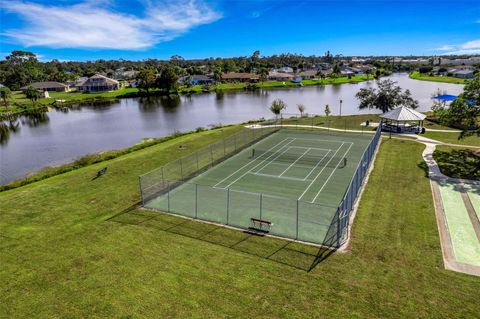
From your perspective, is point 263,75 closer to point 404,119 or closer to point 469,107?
point 404,119

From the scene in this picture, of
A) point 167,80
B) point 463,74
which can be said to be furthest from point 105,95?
point 463,74

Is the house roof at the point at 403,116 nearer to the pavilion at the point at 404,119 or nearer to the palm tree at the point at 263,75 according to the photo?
the pavilion at the point at 404,119

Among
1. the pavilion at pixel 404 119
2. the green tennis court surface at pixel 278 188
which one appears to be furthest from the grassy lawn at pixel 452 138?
the green tennis court surface at pixel 278 188

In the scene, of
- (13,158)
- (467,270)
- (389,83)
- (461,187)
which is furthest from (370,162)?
(13,158)

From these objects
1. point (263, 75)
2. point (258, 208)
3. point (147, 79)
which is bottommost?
point (258, 208)

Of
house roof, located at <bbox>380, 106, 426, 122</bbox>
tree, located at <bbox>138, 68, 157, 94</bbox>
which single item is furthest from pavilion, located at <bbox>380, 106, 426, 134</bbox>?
tree, located at <bbox>138, 68, 157, 94</bbox>

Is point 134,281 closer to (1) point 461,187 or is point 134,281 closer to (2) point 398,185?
(2) point 398,185

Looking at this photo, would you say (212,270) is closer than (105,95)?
Yes
